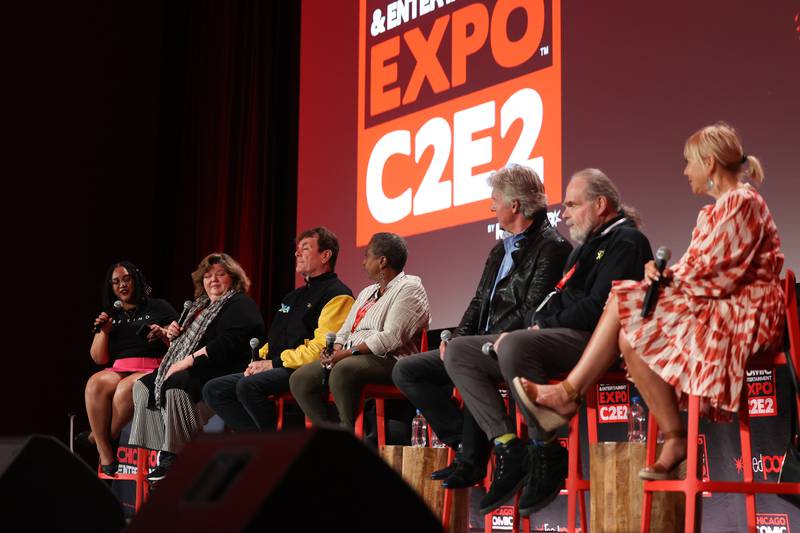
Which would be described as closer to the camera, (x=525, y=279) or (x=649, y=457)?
(x=649, y=457)

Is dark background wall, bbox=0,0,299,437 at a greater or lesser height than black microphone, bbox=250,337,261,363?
greater

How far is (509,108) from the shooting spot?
14.5ft

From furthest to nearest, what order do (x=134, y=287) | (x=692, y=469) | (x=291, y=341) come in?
(x=134, y=287), (x=291, y=341), (x=692, y=469)

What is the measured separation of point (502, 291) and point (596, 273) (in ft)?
1.38

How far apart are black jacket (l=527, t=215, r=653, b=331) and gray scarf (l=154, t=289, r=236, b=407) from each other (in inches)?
88.7

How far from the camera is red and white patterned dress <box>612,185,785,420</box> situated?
7.97 ft

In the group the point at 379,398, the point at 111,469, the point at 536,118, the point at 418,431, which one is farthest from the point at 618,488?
the point at 111,469

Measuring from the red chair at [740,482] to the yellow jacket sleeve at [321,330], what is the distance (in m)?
1.90

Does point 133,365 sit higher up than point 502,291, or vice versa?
point 502,291

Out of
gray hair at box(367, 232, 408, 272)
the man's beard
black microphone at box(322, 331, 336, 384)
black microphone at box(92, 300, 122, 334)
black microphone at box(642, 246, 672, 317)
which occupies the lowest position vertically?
black microphone at box(322, 331, 336, 384)

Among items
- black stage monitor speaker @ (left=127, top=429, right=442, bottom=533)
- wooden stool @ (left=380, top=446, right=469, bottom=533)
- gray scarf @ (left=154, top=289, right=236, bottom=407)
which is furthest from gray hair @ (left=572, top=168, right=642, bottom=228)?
gray scarf @ (left=154, top=289, right=236, bottom=407)

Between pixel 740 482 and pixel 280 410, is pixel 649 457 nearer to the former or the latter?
pixel 740 482

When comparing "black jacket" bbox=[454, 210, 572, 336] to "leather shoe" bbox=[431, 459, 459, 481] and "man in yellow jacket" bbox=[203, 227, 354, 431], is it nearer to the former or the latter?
"leather shoe" bbox=[431, 459, 459, 481]

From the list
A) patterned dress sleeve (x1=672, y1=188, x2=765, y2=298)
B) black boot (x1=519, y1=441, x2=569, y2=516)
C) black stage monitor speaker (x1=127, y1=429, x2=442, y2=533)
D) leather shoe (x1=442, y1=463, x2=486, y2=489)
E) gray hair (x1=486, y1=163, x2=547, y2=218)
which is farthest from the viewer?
gray hair (x1=486, y1=163, x2=547, y2=218)
